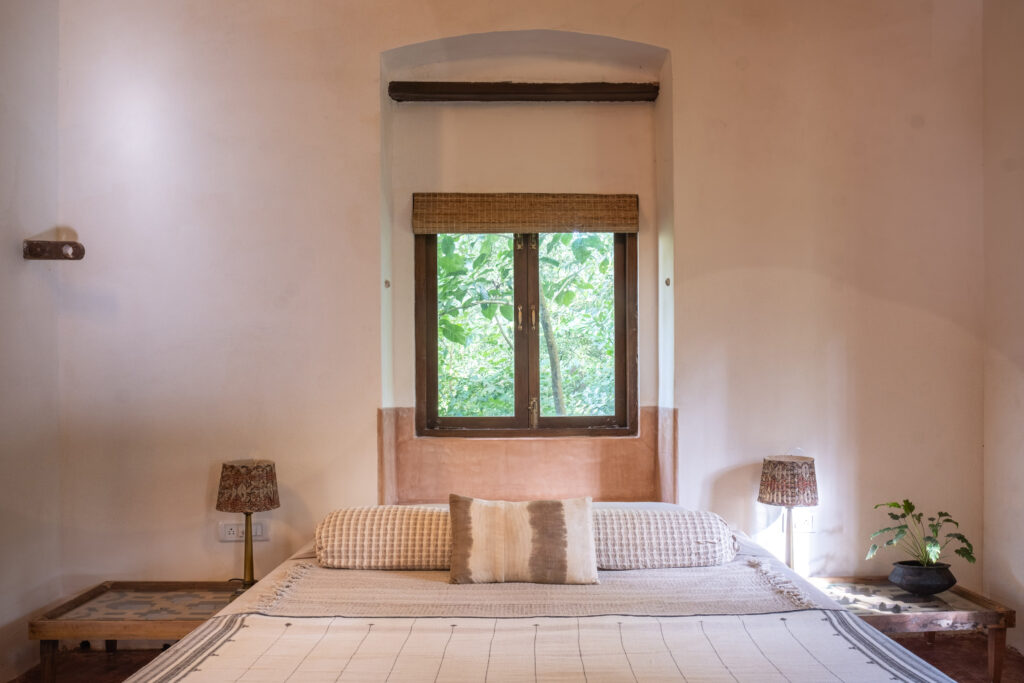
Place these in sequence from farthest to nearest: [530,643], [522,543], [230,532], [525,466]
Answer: [525,466] → [230,532] → [522,543] → [530,643]

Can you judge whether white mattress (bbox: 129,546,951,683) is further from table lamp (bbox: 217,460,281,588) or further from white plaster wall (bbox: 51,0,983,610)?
white plaster wall (bbox: 51,0,983,610)

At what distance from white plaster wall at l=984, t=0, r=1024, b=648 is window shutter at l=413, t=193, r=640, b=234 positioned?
1.52 m

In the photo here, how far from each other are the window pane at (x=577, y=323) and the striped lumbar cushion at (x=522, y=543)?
1065 millimetres

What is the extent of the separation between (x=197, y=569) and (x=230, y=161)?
5.79 feet

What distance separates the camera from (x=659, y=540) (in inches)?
108

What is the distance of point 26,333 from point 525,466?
2147 mm

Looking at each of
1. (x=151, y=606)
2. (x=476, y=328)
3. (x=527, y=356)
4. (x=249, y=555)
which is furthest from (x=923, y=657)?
(x=151, y=606)

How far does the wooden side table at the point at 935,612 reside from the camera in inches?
108

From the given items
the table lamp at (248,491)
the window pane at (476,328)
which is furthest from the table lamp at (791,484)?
the table lamp at (248,491)

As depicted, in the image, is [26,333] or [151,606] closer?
[151,606]

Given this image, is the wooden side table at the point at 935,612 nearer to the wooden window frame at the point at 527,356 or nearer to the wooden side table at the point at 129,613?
the wooden window frame at the point at 527,356

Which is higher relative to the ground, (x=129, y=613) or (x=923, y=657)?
(x=129, y=613)

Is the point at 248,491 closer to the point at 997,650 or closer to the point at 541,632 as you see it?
the point at 541,632

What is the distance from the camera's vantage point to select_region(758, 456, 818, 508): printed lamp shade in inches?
122
